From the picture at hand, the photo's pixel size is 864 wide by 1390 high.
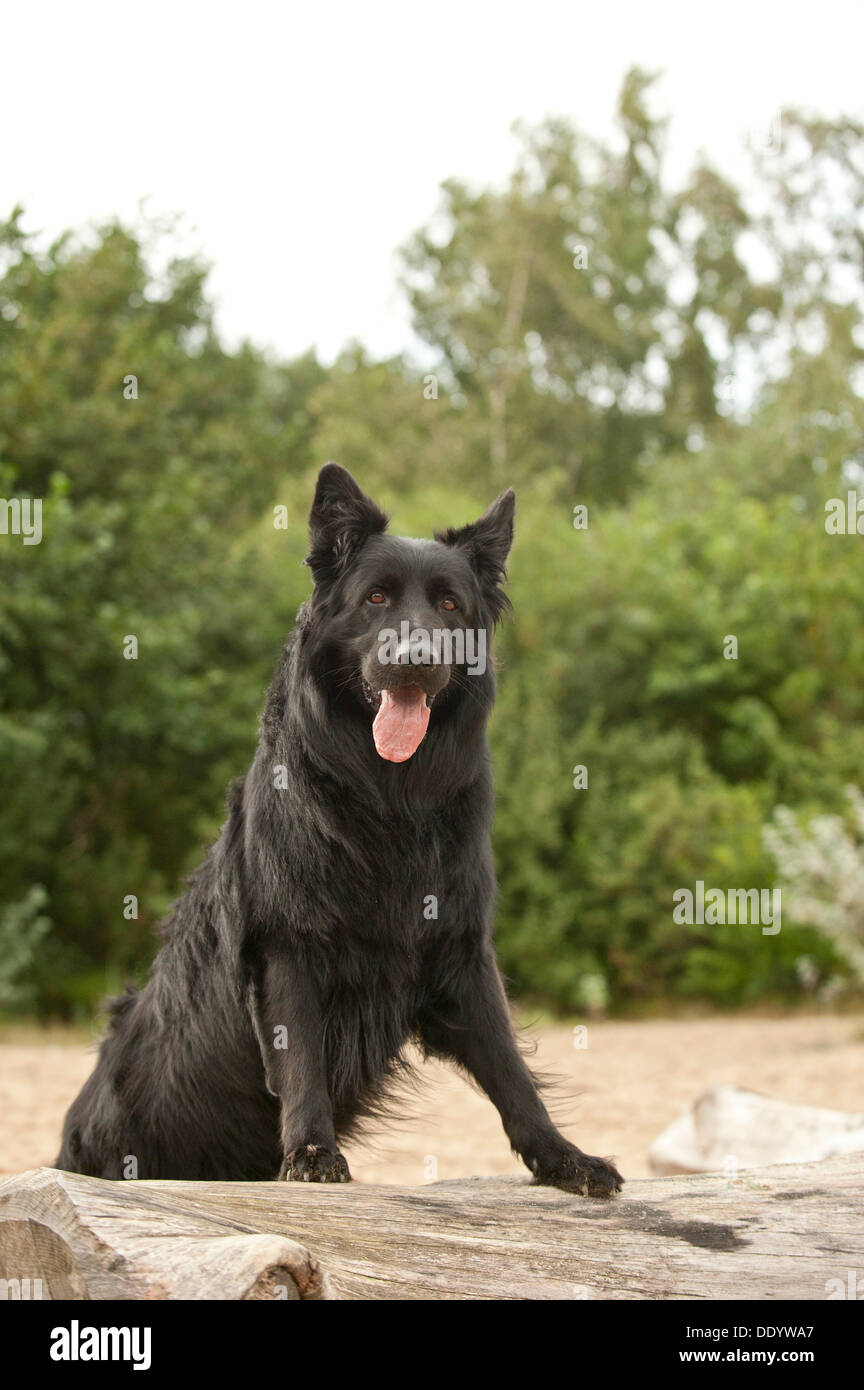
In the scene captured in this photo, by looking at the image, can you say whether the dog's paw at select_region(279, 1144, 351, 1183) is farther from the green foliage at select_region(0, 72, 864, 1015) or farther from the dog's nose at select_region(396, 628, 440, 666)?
the green foliage at select_region(0, 72, 864, 1015)

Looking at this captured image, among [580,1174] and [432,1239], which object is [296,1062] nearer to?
[432,1239]

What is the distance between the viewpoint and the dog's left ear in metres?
4.05

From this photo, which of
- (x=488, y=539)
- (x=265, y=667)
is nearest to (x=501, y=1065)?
(x=488, y=539)

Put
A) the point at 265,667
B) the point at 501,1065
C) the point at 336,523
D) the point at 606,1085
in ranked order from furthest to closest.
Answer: the point at 265,667 < the point at 606,1085 < the point at 336,523 < the point at 501,1065

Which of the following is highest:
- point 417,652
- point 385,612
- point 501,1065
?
point 385,612

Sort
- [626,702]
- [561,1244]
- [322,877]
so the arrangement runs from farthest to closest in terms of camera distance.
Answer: [626,702], [322,877], [561,1244]

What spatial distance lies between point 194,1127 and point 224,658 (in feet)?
47.2

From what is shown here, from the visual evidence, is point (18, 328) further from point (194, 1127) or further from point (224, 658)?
point (194, 1127)

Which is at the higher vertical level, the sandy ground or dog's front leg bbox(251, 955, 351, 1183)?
dog's front leg bbox(251, 955, 351, 1183)

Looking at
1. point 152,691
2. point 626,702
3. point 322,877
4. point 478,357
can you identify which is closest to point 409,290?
point 478,357

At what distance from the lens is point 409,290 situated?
3134 centimetres

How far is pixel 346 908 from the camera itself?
362cm

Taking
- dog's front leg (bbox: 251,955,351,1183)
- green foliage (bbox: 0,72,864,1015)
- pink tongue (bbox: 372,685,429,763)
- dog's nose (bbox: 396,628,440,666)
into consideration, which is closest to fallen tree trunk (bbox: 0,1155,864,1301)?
dog's front leg (bbox: 251,955,351,1183)

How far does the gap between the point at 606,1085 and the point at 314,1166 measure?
8697mm
